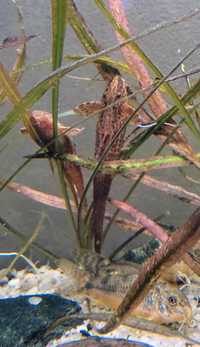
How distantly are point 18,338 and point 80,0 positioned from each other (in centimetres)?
166

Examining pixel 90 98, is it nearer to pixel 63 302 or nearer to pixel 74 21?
pixel 74 21

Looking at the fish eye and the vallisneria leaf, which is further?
the fish eye

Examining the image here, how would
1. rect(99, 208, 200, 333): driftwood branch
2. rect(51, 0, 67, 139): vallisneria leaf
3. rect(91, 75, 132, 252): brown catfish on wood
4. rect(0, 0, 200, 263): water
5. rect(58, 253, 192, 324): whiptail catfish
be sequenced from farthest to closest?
1. rect(0, 0, 200, 263): water
2. rect(58, 253, 192, 324): whiptail catfish
3. rect(91, 75, 132, 252): brown catfish on wood
4. rect(51, 0, 67, 139): vallisneria leaf
5. rect(99, 208, 200, 333): driftwood branch

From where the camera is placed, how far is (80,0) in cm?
236

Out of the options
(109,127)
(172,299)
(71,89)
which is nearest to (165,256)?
(109,127)

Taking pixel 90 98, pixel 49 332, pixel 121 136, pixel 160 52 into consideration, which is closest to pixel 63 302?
pixel 49 332

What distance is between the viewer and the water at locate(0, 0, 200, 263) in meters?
2.40

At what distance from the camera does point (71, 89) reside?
245 cm

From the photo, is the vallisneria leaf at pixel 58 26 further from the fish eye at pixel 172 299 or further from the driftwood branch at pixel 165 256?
the fish eye at pixel 172 299

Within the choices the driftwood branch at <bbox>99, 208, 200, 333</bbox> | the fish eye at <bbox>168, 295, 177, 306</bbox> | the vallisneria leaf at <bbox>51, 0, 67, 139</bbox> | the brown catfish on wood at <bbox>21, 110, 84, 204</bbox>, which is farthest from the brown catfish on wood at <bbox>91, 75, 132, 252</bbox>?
the driftwood branch at <bbox>99, 208, 200, 333</bbox>

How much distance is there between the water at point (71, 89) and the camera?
240cm

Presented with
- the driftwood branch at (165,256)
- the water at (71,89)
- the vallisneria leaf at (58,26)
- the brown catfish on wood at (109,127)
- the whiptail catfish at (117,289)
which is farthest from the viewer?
the water at (71,89)

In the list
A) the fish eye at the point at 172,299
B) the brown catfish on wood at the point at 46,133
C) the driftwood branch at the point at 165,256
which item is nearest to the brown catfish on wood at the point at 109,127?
the brown catfish on wood at the point at 46,133

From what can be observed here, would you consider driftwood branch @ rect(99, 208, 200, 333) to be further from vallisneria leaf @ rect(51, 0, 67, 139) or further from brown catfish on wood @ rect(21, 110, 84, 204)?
brown catfish on wood @ rect(21, 110, 84, 204)
